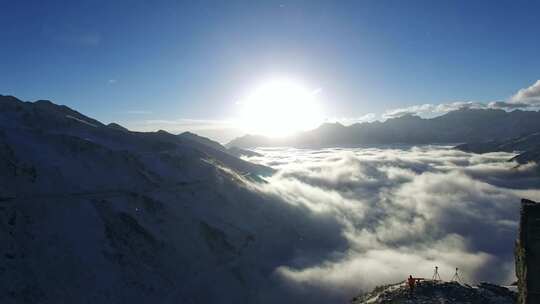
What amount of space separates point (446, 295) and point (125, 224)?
55.1 metres

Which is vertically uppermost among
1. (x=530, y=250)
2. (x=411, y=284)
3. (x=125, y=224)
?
(x=530, y=250)

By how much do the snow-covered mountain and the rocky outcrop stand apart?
51.9 m

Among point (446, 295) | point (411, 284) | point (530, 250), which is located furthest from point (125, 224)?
point (530, 250)

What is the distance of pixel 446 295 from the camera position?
35969mm

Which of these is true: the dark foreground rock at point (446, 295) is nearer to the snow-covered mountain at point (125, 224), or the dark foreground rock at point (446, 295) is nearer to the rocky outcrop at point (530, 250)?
the rocky outcrop at point (530, 250)

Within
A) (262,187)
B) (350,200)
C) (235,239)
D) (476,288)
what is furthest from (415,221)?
(476,288)

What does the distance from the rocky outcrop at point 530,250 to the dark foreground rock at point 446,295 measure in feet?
49.8

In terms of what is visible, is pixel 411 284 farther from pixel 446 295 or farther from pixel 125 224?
pixel 125 224

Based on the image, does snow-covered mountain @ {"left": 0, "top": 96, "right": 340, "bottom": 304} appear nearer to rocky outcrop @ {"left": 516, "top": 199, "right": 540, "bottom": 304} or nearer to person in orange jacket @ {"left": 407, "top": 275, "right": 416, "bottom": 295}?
person in orange jacket @ {"left": 407, "top": 275, "right": 416, "bottom": 295}

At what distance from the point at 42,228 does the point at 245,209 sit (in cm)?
4628

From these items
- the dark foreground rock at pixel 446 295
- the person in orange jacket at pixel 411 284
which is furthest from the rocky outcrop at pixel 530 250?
the person in orange jacket at pixel 411 284

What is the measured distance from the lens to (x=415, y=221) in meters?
140

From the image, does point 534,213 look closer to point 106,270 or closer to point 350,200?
point 106,270

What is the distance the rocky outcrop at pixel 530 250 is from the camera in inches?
799
